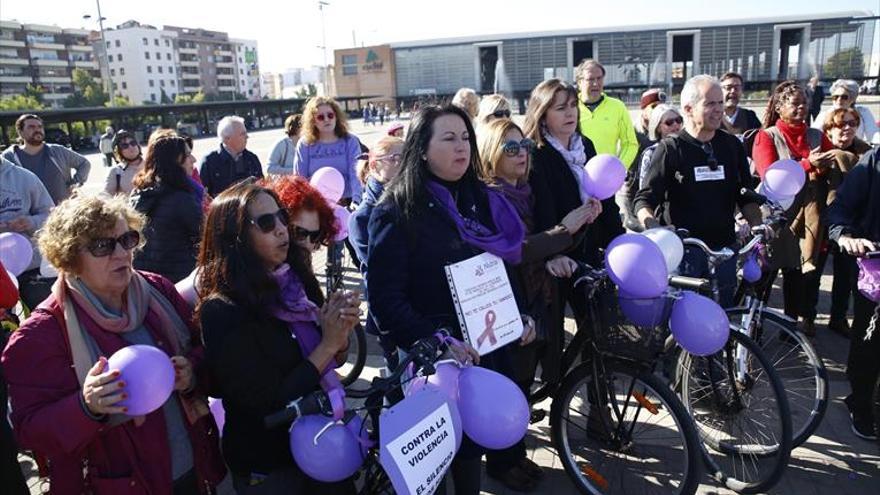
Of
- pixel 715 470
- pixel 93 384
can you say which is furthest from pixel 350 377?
pixel 93 384

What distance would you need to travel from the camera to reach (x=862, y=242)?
311 cm

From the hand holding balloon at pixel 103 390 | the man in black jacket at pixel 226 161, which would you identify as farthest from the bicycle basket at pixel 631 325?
the man in black jacket at pixel 226 161

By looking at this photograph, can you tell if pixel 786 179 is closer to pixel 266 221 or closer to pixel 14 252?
pixel 266 221

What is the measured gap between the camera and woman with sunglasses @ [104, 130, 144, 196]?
5648 millimetres

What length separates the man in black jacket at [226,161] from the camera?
6.00 meters

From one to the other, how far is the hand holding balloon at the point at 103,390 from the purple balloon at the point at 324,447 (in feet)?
1.78

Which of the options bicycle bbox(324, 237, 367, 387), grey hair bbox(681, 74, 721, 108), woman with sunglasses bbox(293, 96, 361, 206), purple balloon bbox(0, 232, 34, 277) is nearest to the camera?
grey hair bbox(681, 74, 721, 108)

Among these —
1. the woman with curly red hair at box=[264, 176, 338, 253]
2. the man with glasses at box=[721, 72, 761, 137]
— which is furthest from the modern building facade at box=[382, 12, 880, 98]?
the woman with curly red hair at box=[264, 176, 338, 253]

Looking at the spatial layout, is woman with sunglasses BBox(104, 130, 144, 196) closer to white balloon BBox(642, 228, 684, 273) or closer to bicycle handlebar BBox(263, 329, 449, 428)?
bicycle handlebar BBox(263, 329, 449, 428)

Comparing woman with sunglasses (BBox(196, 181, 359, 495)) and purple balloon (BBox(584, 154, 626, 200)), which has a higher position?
purple balloon (BBox(584, 154, 626, 200))

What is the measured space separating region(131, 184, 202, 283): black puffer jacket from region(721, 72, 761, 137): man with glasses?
486cm

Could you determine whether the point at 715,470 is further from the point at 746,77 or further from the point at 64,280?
the point at 746,77

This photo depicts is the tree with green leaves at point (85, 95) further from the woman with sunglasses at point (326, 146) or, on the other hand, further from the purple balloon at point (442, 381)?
the purple balloon at point (442, 381)

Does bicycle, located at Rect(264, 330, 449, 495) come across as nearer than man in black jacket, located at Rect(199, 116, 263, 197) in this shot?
Yes
